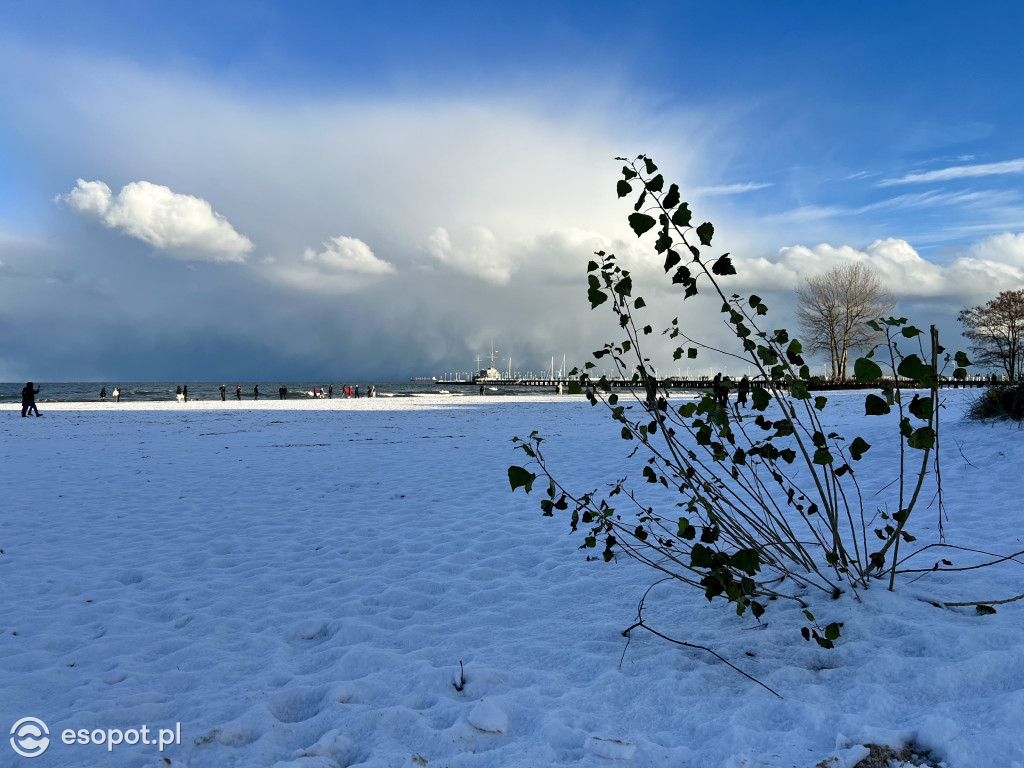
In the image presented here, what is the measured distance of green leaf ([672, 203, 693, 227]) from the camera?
277 cm

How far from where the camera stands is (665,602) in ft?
12.3

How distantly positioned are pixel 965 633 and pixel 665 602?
156 centimetres

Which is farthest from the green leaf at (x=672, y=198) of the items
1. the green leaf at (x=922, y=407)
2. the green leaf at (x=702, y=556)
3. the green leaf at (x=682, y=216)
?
the green leaf at (x=702, y=556)

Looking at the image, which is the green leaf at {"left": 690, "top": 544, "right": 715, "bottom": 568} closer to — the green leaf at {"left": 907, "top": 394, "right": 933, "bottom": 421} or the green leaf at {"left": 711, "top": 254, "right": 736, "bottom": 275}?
the green leaf at {"left": 907, "top": 394, "right": 933, "bottom": 421}

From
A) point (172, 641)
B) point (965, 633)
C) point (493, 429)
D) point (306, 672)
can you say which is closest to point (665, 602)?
point (965, 633)

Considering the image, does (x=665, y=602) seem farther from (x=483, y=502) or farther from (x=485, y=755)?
(x=483, y=502)

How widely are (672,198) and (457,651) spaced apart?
2.67 m

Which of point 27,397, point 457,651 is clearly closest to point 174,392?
point 27,397

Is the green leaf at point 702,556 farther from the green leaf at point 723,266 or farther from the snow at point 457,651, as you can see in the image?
the green leaf at point 723,266

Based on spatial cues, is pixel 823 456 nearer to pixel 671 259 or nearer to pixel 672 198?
pixel 671 259

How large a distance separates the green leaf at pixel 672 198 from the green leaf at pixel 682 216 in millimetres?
36

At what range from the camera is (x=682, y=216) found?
279cm

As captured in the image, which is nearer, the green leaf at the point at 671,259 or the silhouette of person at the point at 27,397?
the green leaf at the point at 671,259

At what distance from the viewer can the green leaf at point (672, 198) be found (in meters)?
2.73
